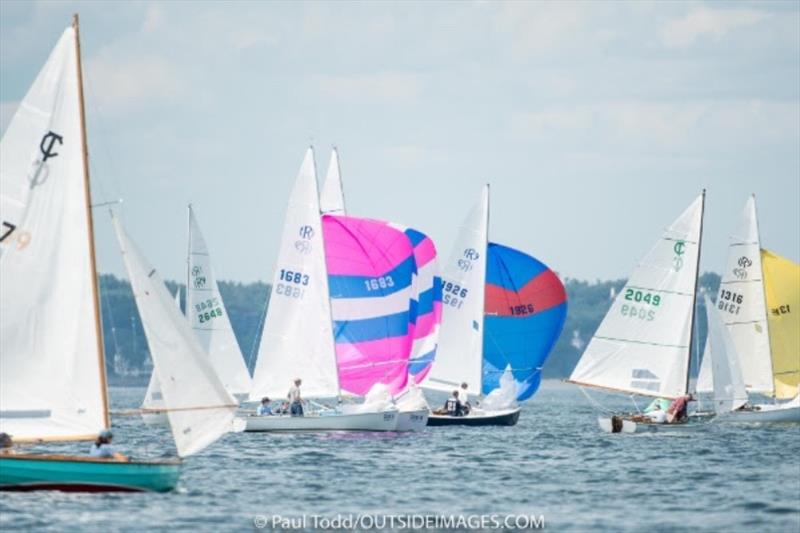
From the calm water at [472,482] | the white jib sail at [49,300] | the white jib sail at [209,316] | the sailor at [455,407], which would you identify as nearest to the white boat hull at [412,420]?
the calm water at [472,482]

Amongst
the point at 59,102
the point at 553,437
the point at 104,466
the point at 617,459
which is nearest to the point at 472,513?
the point at 104,466

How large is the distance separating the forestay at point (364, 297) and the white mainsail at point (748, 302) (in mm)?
14603

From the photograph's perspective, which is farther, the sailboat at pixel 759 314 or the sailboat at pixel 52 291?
the sailboat at pixel 759 314

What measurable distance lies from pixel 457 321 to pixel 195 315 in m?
9.20

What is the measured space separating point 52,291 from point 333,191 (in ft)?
94.4

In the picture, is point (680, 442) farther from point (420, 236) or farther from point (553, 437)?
point (420, 236)

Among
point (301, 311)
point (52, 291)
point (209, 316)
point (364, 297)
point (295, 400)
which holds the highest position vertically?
point (209, 316)

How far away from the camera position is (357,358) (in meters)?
57.1

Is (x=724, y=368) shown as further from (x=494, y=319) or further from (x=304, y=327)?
(x=304, y=327)

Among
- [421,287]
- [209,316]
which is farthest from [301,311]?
[209,316]

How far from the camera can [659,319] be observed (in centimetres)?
6088

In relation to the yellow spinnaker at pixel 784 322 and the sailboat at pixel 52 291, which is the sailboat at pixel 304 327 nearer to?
the yellow spinnaker at pixel 784 322

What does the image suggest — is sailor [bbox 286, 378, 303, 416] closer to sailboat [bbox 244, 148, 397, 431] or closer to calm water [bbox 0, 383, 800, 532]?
sailboat [bbox 244, 148, 397, 431]

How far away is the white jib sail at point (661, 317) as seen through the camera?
60.7 meters
